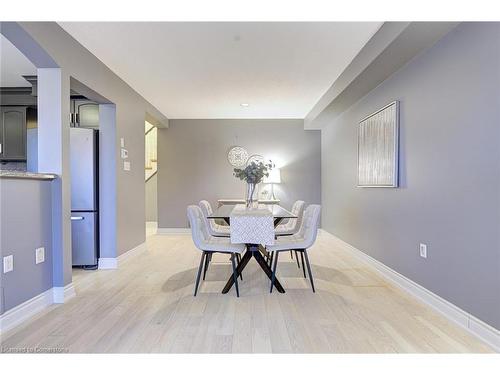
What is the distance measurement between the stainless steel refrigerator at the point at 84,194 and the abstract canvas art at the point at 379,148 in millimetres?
3273

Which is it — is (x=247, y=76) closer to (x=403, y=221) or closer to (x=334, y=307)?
(x=403, y=221)

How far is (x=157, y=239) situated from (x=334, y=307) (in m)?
3.99

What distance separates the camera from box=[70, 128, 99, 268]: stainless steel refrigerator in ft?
11.8

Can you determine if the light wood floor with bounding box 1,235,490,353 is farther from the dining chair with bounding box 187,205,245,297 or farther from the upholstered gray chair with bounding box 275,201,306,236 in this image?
the upholstered gray chair with bounding box 275,201,306,236

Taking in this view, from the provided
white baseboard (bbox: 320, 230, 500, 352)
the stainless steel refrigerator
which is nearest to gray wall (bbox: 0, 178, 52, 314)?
the stainless steel refrigerator

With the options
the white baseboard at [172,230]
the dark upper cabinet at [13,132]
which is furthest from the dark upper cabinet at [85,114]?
the white baseboard at [172,230]

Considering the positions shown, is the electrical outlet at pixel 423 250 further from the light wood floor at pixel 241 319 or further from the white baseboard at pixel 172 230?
the white baseboard at pixel 172 230

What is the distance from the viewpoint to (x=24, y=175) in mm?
2250
